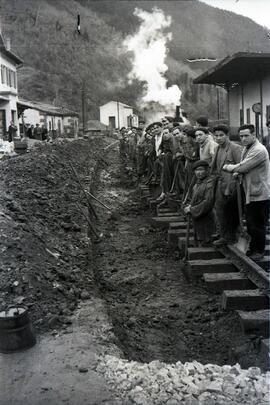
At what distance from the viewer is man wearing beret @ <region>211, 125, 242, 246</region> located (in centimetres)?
738

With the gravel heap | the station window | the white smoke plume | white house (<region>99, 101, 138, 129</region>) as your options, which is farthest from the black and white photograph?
white house (<region>99, 101, 138, 129</region>)

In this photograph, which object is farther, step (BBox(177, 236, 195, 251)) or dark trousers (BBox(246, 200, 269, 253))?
step (BBox(177, 236, 195, 251))

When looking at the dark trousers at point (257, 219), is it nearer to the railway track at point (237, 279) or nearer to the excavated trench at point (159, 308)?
the railway track at point (237, 279)

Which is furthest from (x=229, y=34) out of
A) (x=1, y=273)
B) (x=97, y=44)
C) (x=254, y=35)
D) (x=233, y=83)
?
(x=1, y=273)

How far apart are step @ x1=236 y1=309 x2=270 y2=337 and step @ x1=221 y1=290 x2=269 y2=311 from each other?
428 mm

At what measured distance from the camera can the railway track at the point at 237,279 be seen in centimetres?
534

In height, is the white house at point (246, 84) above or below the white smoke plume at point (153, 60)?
below

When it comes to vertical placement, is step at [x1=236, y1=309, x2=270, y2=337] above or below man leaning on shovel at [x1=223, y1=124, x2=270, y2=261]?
below

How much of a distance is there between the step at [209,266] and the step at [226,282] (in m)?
0.32

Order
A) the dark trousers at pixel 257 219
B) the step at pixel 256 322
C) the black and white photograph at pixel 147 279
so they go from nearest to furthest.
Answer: the black and white photograph at pixel 147 279, the step at pixel 256 322, the dark trousers at pixel 257 219

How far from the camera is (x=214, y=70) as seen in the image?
17297 mm

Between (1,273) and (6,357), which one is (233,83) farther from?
(6,357)

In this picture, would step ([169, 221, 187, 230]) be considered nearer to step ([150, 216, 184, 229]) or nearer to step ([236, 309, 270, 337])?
step ([150, 216, 184, 229])

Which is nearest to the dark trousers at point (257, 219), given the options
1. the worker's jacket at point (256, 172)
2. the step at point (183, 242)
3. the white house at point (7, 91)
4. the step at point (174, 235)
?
the worker's jacket at point (256, 172)
